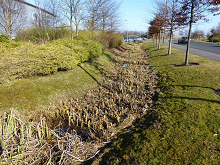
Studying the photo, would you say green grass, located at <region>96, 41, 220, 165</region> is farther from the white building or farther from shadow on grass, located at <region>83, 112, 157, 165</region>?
the white building

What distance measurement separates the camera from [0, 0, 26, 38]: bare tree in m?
13.5

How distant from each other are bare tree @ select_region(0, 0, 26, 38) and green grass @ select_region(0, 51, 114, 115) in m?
8.98

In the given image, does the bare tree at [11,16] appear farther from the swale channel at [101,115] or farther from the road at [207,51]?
the road at [207,51]

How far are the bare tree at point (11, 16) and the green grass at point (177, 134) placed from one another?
45.9 feet

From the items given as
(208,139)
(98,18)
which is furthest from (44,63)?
(98,18)

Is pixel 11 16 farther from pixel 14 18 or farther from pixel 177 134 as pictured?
pixel 177 134

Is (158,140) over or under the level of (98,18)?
under

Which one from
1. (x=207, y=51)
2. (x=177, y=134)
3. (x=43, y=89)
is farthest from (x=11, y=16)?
(x=207, y=51)

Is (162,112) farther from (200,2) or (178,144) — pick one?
(200,2)

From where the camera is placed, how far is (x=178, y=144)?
336 cm

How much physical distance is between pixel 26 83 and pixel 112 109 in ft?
12.4

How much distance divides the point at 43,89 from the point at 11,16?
1225 cm

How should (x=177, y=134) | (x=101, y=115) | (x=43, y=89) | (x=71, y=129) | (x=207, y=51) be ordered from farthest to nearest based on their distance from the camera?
(x=207, y=51) → (x=43, y=89) → (x=101, y=115) → (x=71, y=129) → (x=177, y=134)

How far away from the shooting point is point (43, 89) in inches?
254
